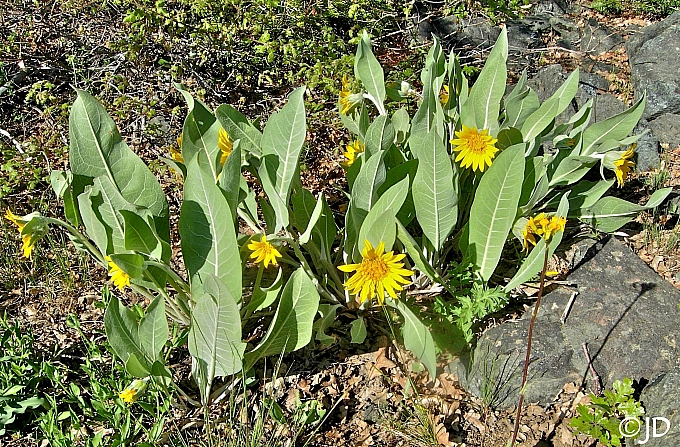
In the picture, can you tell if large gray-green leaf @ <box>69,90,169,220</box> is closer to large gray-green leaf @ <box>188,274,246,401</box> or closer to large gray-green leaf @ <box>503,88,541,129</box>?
large gray-green leaf @ <box>188,274,246,401</box>

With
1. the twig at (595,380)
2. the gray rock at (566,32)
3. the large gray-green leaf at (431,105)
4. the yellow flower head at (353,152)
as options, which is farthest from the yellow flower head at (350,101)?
the gray rock at (566,32)

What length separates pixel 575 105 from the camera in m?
3.54

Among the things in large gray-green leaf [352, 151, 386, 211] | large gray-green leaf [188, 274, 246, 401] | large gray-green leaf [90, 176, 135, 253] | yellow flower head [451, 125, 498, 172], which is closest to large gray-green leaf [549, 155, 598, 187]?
yellow flower head [451, 125, 498, 172]

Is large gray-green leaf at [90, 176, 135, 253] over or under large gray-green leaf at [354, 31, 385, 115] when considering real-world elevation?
under

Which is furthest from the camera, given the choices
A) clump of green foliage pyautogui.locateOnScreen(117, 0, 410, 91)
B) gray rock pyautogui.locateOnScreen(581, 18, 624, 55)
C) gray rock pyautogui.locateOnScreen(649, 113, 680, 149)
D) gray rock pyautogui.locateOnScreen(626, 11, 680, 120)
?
gray rock pyautogui.locateOnScreen(581, 18, 624, 55)

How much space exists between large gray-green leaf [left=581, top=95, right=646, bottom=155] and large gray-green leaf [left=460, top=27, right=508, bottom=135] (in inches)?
18.8

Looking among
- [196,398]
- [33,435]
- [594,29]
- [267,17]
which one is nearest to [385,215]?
[196,398]

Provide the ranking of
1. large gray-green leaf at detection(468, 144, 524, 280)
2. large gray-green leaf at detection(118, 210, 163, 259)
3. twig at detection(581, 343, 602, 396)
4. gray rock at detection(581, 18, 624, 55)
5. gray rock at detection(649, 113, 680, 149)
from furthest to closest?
gray rock at detection(581, 18, 624, 55) → gray rock at detection(649, 113, 680, 149) → twig at detection(581, 343, 602, 396) → large gray-green leaf at detection(468, 144, 524, 280) → large gray-green leaf at detection(118, 210, 163, 259)

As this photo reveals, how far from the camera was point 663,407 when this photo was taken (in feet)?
6.84

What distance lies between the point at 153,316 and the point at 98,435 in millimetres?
475

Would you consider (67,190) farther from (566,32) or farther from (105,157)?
(566,32)

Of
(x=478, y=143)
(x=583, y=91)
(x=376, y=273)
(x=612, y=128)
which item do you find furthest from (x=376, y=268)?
(x=583, y=91)

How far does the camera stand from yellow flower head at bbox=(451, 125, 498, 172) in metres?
2.45

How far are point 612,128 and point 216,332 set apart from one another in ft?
6.26
